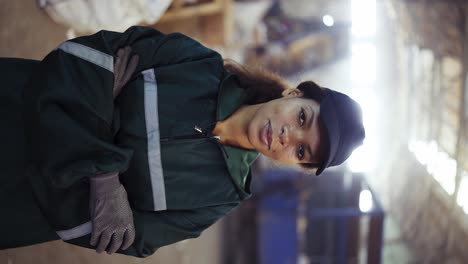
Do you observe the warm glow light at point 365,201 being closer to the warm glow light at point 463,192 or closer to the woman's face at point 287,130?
the warm glow light at point 463,192

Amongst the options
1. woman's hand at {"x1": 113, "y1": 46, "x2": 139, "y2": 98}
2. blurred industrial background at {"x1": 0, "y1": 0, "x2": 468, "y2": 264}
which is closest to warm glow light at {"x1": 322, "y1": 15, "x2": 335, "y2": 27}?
blurred industrial background at {"x1": 0, "y1": 0, "x2": 468, "y2": 264}

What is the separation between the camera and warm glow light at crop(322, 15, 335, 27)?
677cm

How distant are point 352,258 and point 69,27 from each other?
9.79ft

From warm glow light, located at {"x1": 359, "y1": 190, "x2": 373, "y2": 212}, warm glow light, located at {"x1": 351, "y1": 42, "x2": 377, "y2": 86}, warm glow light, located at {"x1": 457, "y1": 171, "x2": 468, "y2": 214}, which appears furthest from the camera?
warm glow light, located at {"x1": 351, "y1": 42, "x2": 377, "y2": 86}

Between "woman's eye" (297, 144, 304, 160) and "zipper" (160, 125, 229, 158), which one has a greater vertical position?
"zipper" (160, 125, 229, 158)

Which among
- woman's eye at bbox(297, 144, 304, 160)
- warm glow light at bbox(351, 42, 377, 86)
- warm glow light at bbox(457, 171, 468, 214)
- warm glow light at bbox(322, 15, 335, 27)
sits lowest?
warm glow light at bbox(457, 171, 468, 214)

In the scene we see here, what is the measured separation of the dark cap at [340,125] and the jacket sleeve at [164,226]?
428 millimetres

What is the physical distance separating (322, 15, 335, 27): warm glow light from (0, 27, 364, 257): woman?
5.36 meters

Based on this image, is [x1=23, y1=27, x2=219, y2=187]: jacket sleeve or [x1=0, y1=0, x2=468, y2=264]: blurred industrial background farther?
[x1=0, y1=0, x2=468, y2=264]: blurred industrial background

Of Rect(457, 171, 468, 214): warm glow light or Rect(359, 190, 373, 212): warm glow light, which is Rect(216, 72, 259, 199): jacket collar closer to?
Rect(359, 190, 373, 212): warm glow light

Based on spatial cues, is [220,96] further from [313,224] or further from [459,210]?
[459,210]

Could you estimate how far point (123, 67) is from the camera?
146 cm

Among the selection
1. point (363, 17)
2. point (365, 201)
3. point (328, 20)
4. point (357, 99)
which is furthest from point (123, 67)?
point (363, 17)

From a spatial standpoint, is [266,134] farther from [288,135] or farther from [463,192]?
[463,192]
